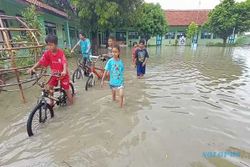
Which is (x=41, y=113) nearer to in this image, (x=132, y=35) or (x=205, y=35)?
(x=132, y=35)

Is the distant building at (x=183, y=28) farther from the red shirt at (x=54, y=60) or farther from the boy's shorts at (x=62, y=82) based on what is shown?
the red shirt at (x=54, y=60)

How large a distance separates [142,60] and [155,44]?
34.9 meters

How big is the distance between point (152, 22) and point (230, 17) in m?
13.0

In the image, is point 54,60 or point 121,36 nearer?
point 54,60

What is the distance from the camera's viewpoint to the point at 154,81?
335 inches

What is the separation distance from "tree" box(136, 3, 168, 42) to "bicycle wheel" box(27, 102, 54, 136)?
31.6 meters

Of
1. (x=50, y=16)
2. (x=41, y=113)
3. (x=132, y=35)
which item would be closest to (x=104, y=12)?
(x=50, y=16)

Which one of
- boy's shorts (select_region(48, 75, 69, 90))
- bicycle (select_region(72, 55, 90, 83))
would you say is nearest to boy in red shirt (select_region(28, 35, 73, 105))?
boy's shorts (select_region(48, 75, 69, 90))

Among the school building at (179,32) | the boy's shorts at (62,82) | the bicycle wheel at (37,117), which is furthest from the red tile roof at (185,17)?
the bicycle wheel at (37,117)

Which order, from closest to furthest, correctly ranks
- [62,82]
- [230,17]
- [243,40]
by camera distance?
[62,82], [230,17], [243,40]

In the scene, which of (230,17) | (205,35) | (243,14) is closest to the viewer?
(243,14)

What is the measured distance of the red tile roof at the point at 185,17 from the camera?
140 feet

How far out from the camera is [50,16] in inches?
676

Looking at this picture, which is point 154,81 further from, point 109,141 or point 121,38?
point 121,38
